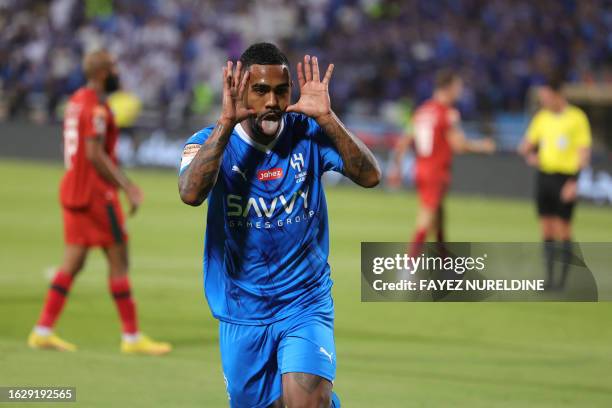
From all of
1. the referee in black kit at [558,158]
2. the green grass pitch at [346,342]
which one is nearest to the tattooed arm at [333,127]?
the green grass pitch at [346,342]

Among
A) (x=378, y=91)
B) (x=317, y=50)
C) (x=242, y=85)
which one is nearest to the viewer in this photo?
(x=242, y=85)

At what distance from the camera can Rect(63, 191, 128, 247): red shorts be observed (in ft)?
28.4

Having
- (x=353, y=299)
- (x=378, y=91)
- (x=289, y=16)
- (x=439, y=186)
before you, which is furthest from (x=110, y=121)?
(x=289, y=16)

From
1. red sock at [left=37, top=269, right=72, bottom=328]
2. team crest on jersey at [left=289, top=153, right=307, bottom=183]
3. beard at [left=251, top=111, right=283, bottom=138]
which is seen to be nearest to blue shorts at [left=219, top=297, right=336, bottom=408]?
team crest on jersey at [left=289, top=153, right=307, bottom=183]

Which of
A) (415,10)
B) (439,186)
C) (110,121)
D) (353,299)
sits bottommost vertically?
(353,299)

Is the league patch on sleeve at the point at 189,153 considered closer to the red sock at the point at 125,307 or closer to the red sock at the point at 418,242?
the red sock at the point at 125,307

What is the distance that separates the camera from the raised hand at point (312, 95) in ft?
15.5

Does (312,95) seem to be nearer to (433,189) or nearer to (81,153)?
(81,153)

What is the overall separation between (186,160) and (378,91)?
22080 millimetres

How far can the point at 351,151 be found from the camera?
4.81 metres

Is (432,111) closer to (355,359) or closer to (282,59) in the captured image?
(355,359)

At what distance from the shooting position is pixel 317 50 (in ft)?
95.4

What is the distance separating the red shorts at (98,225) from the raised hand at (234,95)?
4.22 m

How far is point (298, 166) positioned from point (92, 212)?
13.5ft
